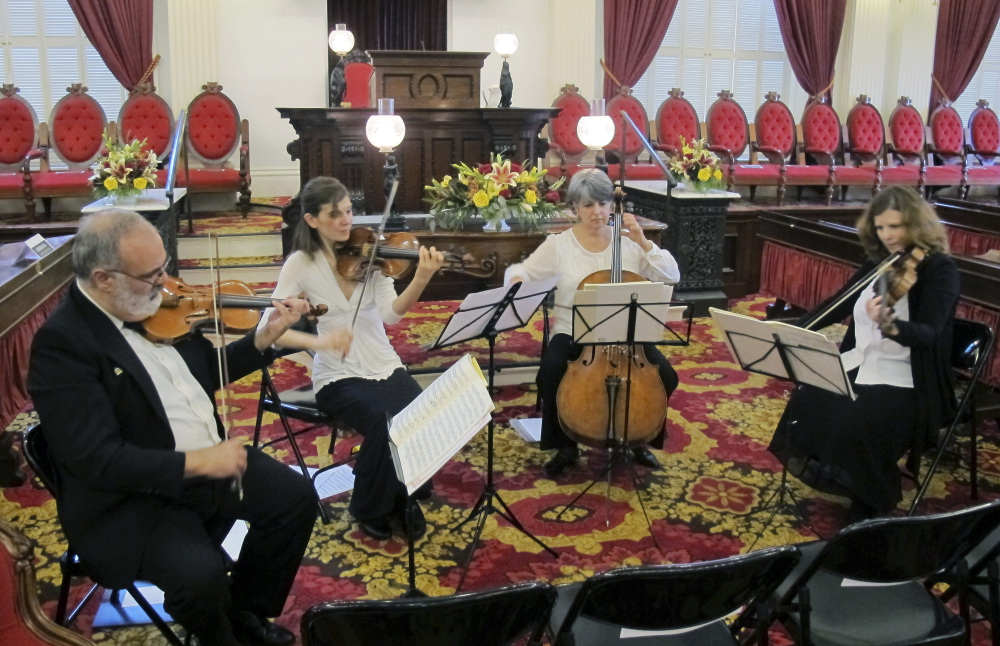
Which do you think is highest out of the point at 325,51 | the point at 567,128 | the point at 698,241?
the point at 325,51

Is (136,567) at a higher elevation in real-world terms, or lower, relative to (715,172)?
lower

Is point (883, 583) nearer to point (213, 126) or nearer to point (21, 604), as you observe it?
point (21, 604)

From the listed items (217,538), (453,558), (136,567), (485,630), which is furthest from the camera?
(453,558)

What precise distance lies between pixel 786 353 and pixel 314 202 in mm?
1824

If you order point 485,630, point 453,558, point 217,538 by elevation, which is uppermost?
point 485,630

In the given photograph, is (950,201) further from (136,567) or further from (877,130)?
(136,567)

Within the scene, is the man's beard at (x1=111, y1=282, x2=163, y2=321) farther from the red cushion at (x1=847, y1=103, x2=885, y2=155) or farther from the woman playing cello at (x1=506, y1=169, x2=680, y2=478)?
the red cushion at (x1=847, y1=103, x2=885, y2=155)

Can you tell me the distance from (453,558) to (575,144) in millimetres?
6468

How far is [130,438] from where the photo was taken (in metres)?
2.33

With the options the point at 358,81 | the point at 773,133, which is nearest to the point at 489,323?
the point at 358,81

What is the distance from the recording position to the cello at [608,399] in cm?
355

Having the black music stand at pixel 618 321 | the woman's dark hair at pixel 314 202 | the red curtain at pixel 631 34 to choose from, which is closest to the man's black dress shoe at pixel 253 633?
the black music stand at pixel 618 321

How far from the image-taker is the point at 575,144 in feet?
29.6

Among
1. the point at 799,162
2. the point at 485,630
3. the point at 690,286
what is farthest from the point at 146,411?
the point at 799,162
